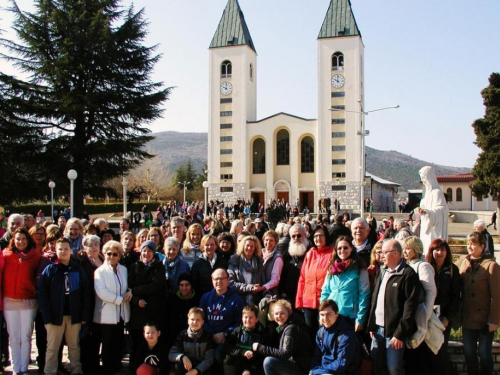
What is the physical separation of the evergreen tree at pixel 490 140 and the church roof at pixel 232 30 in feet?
96.8

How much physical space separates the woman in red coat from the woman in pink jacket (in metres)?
3.52

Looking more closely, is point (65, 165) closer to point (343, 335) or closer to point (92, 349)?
point (92, 349)

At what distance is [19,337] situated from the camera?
6.37 m

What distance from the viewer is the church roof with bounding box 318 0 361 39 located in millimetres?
48094

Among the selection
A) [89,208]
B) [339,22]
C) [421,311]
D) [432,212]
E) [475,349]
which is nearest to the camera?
[421,311]

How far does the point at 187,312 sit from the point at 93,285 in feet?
4.29

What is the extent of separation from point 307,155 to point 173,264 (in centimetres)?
4464

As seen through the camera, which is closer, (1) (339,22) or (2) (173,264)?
(2) (173,264)

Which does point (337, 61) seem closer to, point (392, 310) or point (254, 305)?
point (254, 305)

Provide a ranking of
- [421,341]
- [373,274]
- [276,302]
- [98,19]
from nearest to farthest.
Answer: [421,341] < [276,302] < [373,274] < [98,19]

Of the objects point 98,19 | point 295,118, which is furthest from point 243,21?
point 98,19

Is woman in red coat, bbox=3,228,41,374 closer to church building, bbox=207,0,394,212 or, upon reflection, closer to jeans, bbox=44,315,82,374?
jeans, bbox=44,315,82,374

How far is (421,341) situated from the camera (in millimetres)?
5141

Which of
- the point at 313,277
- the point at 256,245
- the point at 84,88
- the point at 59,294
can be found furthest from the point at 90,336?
the point at 84,88
